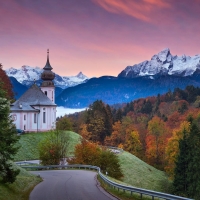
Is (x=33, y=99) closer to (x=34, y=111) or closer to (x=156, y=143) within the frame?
(x=34, y=111)

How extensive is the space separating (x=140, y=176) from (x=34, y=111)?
29.4m

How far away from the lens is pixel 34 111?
270 feet

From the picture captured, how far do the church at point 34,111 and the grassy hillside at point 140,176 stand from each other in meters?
19.2

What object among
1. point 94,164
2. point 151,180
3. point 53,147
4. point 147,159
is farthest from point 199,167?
point 147,159

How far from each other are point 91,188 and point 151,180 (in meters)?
36.8

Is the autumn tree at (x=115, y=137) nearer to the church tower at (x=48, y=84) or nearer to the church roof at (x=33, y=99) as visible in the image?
the church tower at (x=48, y=84)

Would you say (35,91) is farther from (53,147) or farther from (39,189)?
(39,189)

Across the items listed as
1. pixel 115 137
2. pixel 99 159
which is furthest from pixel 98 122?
pixel 99 159

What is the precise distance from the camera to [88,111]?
11775 cm

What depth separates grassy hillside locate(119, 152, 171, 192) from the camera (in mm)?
60094

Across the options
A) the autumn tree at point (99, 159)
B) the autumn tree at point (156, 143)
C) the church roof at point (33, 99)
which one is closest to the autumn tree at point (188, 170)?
the autumn tree at point (99, 159)

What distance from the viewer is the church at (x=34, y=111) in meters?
79.4

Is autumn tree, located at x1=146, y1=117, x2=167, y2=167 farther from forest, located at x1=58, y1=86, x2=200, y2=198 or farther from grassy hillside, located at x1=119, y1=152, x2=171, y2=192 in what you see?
grassy hillside, located at x1=119, y1=152, x2=171, y2=192

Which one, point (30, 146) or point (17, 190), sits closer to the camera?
point (17, 190)
